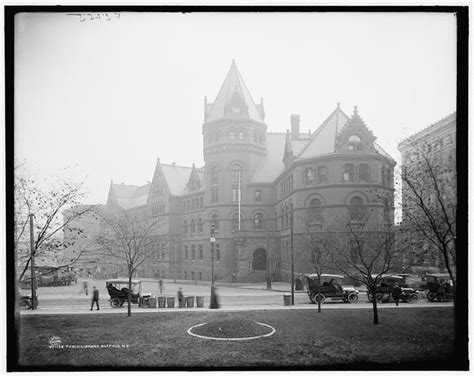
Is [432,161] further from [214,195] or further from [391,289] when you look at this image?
[214,195]

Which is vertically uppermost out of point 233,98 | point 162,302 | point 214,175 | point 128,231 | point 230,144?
point 233,98

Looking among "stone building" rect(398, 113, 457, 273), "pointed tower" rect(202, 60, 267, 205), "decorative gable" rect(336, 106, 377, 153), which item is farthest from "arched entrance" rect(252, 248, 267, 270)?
"stone building" rect(398, 113, 457, 273)

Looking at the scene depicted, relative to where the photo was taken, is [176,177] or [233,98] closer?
[233,98]

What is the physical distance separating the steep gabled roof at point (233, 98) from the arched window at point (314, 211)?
4.04 meters

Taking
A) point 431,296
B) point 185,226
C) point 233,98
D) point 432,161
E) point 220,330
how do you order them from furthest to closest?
point 185,226 < point 431,296 < point 233,98 < point 220,330 < point 432,161

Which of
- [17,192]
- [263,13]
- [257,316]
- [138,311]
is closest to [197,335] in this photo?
[257,316]

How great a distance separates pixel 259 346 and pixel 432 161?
25.6ft

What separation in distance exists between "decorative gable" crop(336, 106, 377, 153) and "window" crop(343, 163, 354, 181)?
2.04 feet

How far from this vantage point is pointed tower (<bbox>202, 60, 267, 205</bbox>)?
49.2 ft

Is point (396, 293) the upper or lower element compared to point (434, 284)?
lower

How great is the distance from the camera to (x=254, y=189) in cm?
1648

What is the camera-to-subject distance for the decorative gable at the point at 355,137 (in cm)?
1276

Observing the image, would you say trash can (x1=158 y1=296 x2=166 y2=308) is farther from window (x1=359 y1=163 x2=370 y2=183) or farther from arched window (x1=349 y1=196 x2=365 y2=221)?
window (x1=359 y1=163 x2=370 y2=183)

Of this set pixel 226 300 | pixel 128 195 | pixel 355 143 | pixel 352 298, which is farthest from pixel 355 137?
pixel 128 195
